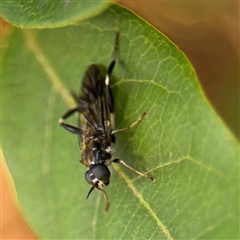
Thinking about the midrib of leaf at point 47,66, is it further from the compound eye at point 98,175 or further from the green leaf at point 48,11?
the green leaf at point 48,11

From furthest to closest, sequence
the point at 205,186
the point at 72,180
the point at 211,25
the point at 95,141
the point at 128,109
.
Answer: the point at 211,25
the point at 95,141
the point at 72,180
the point at 128,109
the point at 205,186

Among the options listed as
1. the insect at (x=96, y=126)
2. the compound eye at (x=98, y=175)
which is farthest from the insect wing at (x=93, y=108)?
the compound eye at (x=98, y=175)

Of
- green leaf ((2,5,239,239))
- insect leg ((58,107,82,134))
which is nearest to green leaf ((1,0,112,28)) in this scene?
green leaf ((2,5,239,239))

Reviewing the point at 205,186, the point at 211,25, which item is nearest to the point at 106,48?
the point at 205,186

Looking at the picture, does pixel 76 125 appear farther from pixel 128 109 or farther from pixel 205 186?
pixel 205 186

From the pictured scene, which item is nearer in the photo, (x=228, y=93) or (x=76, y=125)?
(x=76, y=125)

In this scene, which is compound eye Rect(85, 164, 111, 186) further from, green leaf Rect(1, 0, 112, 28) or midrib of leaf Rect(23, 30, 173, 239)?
green leaf Rect(1, 0, 112, 28)

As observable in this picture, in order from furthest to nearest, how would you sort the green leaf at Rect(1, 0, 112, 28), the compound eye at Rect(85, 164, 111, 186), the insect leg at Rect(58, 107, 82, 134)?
the insect leg at Rect(58, 107, 82, 134) < the compound eye at Rect(85, 164, 111, 186) < the green leaf at Rect(1, 0, 112, 28)
